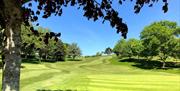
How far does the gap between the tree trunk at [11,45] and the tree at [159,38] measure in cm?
11271

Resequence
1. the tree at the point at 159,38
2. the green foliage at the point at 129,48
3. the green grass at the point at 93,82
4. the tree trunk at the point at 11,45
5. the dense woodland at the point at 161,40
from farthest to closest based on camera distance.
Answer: the green foliage at the point at 129,48 → the tree at the point at 159,38 → the dense woodland at the point at 161,40 → the green grass at the point at 93,82 → the tree trunk at the point at 11,45

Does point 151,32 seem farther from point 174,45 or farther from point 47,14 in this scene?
point 47,14

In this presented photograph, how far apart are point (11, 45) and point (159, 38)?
4573 inches

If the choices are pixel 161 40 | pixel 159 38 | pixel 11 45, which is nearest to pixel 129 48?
pixel 159 38

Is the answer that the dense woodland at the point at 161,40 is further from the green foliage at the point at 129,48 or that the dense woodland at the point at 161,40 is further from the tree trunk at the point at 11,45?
the tree trunk at the point at 11,45

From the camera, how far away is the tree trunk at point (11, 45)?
42.0 feet

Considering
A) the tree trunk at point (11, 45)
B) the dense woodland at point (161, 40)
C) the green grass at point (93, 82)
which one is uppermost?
the dense woodland at point (161, 40)

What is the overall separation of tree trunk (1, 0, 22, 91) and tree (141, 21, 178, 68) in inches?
4437

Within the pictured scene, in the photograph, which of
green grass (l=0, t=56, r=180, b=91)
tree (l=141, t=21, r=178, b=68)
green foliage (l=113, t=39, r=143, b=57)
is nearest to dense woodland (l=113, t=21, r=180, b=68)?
tree (l=141, t=21, r=178, b=68)

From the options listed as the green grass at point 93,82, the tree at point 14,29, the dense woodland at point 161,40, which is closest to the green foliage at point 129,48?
the dense woodland at point 161,40

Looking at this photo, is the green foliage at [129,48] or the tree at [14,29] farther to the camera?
the green foliage at [129,48]

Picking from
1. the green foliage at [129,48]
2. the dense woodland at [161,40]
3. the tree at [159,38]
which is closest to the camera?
the dense woodland at [161,40]

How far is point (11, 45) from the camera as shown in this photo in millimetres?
13000

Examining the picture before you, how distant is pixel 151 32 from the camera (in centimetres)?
12962
